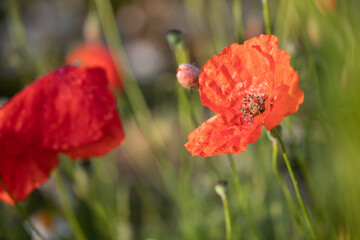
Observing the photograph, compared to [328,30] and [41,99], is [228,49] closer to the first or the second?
[328,30]

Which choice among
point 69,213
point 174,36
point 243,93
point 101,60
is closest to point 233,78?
point 243,93

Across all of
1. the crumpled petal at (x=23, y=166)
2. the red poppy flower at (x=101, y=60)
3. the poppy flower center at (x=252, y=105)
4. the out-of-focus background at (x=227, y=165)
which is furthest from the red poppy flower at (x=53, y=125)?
the red poppy flower at (x=101, y=60)

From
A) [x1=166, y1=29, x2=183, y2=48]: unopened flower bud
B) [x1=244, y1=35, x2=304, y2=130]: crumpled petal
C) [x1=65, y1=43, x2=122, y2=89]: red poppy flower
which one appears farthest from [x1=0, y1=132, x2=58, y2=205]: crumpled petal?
[x1=65, y1=43, x2=122, y2=89]: red poppy flower

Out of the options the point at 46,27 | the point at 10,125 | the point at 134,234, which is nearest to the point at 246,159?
the point at 134,234

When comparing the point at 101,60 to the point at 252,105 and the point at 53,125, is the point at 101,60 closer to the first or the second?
the point at 53,125

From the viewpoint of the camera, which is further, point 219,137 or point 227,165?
point 227,165

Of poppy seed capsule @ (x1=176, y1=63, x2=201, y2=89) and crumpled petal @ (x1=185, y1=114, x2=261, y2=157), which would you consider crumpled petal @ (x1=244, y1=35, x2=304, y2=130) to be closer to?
crumpled petal @ (x1=185, y1=114, x2=261, y2=157)

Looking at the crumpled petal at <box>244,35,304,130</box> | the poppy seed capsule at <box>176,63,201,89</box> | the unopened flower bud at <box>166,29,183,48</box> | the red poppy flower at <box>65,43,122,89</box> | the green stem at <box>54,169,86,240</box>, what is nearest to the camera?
the crumpled petal at <box>244,35,304,130</box>
